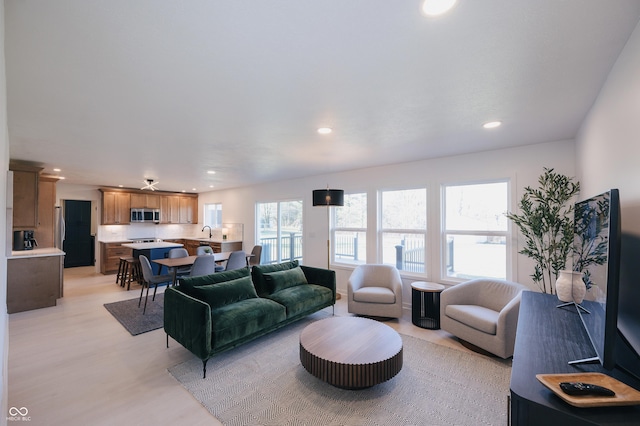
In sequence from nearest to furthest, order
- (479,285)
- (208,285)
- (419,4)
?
(419,4), (208,285), (479,285)

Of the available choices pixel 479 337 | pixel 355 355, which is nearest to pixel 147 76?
pixel 355 355

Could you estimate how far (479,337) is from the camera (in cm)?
299

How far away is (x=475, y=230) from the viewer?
3.95 metres

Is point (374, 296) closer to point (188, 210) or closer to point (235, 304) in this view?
point (235, 304)

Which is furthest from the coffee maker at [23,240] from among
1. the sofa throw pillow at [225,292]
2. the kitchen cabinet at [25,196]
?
the sofa throw pillow at [225,292]

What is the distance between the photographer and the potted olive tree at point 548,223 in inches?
119

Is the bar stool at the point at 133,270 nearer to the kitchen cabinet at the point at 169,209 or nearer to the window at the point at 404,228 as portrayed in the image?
the kitchen cabinet at the point at 169,209

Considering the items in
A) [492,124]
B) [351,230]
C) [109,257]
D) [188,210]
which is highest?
[492,124]

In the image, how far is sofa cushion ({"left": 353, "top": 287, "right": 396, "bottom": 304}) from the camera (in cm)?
387

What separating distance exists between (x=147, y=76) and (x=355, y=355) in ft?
8.75

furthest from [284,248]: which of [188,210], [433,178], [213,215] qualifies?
[188,210]

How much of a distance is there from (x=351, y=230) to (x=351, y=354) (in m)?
3.04

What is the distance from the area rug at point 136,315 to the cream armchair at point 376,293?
2793 mm

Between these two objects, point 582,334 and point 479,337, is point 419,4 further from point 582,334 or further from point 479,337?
point 479,337
